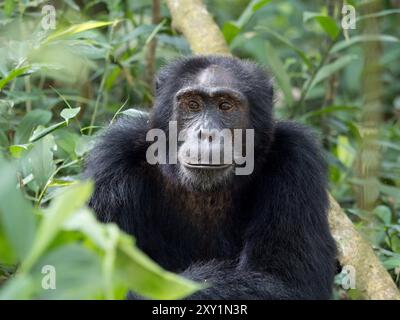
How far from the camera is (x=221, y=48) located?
781 cm

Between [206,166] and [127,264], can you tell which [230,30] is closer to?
→ [206,166]

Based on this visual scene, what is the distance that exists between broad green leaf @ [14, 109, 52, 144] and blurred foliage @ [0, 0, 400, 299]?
0.01 metres

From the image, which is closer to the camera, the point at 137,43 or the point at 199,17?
the point at 199,17

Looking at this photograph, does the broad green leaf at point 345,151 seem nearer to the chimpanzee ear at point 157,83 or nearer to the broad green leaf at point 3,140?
the chimpanzee ear at point 157,83

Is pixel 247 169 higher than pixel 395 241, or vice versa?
pixel 247 169

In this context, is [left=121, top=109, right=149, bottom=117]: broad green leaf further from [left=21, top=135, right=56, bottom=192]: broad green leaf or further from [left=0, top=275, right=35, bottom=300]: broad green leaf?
[left=0, top=275, right=35, bottom=300]: broad green leaf

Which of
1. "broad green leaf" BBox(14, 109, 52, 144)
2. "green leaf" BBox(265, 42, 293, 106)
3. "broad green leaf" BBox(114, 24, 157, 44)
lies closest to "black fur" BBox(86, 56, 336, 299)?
"broad green leaf" BBox(14, 109, 52, 144)

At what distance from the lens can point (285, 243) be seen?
5590mm

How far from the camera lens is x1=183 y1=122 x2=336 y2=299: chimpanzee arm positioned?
538 cm

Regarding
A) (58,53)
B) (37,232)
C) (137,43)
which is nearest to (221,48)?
(137,43)

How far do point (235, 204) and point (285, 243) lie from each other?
73 centimetres
